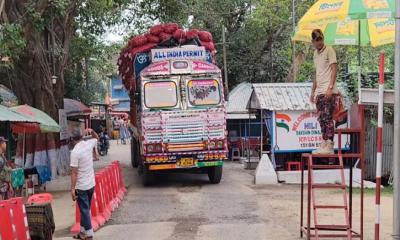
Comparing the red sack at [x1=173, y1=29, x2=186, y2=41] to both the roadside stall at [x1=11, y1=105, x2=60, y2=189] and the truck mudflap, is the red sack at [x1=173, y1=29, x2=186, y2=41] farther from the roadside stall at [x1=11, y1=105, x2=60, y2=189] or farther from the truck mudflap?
the roadside stall at [x1=11, y1=105, x2=60, y2=189]

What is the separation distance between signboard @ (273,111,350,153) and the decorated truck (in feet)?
11.2

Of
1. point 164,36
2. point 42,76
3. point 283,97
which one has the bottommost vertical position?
point 283,97

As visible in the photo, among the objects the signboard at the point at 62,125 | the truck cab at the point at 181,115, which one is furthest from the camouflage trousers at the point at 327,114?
the signboard at the point at 62,125

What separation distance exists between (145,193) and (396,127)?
9229 millimetres

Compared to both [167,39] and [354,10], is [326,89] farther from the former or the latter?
[167,39]

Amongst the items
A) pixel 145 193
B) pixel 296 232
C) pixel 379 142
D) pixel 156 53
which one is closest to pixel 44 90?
pixel 156 53

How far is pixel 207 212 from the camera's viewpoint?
443 inches

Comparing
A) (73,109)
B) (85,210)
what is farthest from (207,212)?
(73,109)

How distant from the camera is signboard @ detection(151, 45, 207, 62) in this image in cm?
1513

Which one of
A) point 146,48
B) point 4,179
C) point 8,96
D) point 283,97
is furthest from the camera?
point 8,96

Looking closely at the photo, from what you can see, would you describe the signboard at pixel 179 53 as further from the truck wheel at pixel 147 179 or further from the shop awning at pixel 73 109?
the shop awning at pixel 73 109

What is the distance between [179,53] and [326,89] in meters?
7.82

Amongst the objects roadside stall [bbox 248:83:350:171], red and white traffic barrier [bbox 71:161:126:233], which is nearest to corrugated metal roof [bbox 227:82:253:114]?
roadside stall [bbox 248:83:350:171]

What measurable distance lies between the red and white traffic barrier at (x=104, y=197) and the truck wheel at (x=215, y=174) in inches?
118
